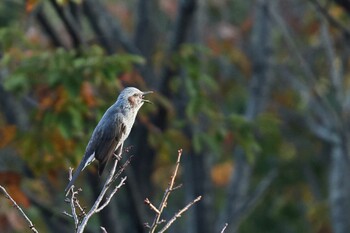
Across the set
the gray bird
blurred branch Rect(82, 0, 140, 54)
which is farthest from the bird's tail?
blurred branch Rect(82, 0, 140, 54)

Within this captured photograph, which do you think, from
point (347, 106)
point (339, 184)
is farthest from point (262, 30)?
point (339, 184)

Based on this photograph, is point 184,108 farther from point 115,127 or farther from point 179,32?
point 115,127

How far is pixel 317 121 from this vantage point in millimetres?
15062

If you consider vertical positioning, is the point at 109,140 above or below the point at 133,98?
below

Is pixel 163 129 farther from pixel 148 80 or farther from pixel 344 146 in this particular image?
pixel 344 146

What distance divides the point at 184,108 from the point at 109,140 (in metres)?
4.73

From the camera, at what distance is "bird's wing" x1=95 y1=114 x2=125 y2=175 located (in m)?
6.32

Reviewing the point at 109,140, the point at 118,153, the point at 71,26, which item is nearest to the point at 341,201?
the point at 71,26

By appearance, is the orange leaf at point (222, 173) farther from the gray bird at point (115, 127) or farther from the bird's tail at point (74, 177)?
the bird's tail at point (74, 177)

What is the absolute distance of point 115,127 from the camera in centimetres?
630

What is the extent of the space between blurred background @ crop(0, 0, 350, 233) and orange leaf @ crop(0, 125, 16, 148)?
0.06 ft

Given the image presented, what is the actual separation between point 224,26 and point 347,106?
4071 mm

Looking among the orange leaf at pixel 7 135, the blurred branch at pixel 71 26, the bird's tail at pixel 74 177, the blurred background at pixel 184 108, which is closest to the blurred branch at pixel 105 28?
the blurred background at pixel 184 108

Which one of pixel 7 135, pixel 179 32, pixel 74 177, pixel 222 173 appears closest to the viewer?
pixel 74 177
